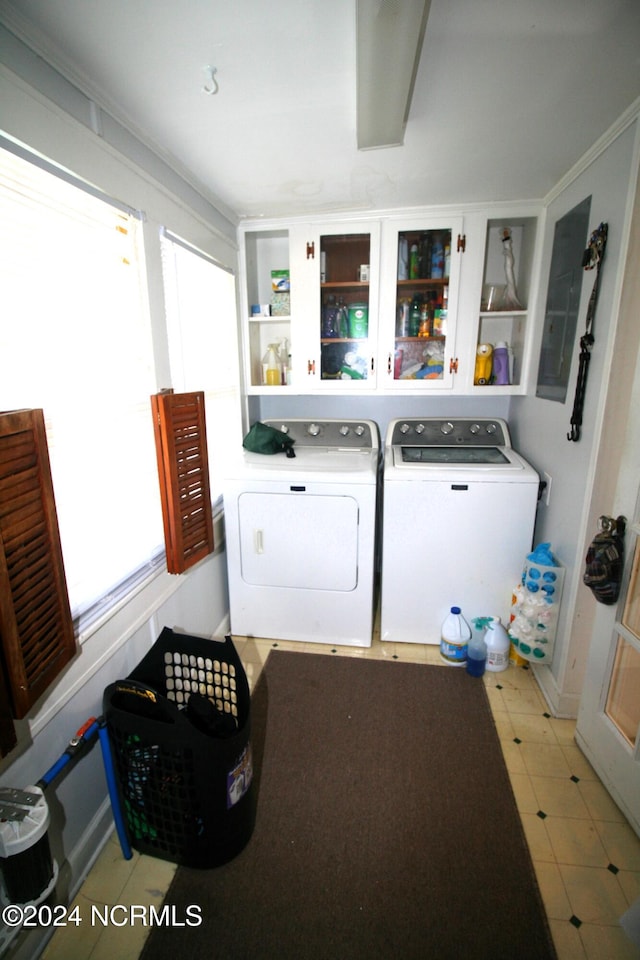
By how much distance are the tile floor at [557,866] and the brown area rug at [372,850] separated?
5cm

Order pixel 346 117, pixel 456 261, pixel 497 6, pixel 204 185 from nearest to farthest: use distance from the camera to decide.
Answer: pixel 497 6 → pixel 346 117 → pixel 204 185 → pixel 456 261

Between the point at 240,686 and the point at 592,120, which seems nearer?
the point at 240,686

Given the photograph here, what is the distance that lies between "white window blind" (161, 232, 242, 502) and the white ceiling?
15.6 inches

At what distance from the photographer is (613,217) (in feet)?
4.93

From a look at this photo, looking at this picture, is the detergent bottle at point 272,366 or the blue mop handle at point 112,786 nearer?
the blue mop handle at point 112,786

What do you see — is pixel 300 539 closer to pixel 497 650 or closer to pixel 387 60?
pixel 497 650

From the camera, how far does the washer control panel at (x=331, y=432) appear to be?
2666mm

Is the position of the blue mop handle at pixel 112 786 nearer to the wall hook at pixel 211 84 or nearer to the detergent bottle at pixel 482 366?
the wall hook at pixel 211 84

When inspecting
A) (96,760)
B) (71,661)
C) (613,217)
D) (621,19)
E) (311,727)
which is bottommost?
(311,727)

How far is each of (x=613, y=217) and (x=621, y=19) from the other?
1.95 ft

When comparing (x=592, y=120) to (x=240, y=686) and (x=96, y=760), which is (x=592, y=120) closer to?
(x=240, y=686)

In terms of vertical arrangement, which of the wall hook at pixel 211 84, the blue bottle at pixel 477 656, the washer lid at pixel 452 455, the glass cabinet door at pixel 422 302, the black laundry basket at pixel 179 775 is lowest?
the blue bottle at pixel 477 656

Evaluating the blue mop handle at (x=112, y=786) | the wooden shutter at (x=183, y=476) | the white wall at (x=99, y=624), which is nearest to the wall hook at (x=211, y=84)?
the white wall at (x=99, y=624)

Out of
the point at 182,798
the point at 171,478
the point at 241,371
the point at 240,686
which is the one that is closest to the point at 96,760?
the point at 182,798
